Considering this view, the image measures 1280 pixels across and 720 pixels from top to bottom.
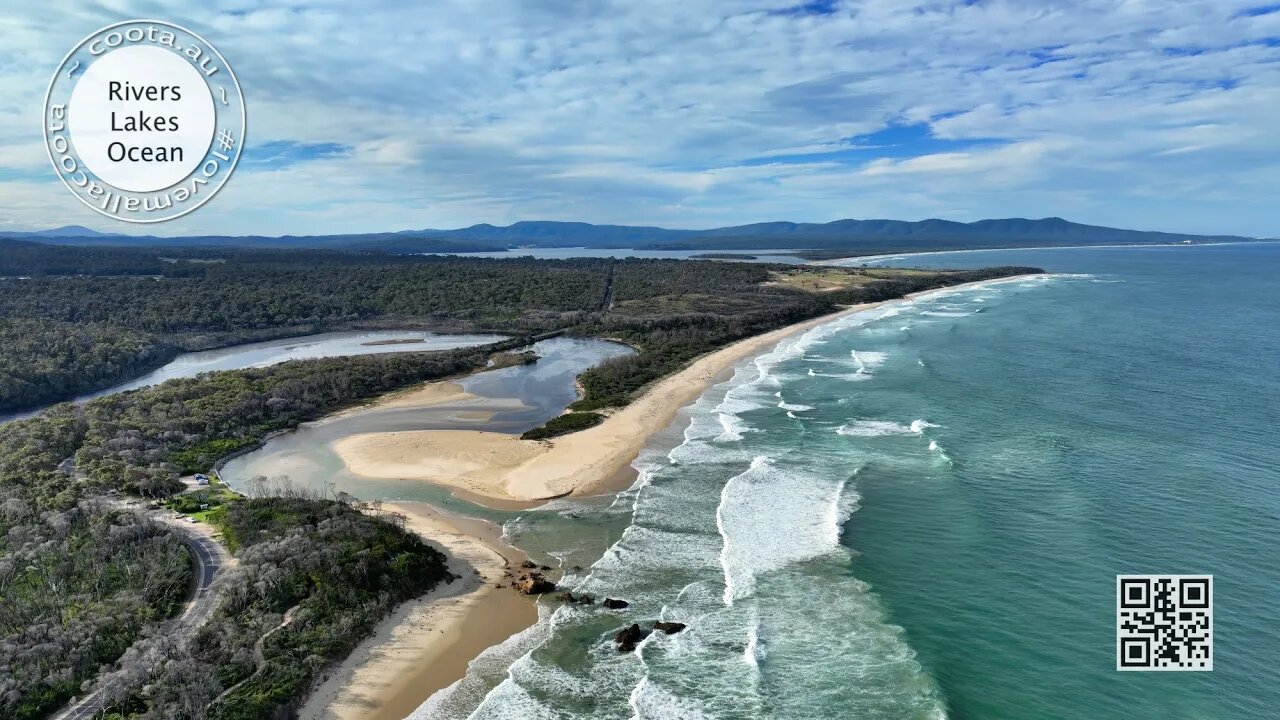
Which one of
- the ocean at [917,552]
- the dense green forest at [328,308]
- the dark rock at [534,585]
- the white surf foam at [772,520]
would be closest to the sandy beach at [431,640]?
the dark rock at [534,585]

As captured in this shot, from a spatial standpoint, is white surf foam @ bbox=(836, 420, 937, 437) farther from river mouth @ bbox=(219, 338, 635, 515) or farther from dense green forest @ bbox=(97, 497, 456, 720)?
dense green forest @ bbox=(97, 497, 456, 720)

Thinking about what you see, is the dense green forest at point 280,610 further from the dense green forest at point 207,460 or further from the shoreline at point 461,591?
the shoreline at point 461,591

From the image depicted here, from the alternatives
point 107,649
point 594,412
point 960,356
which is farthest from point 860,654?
point 960,356

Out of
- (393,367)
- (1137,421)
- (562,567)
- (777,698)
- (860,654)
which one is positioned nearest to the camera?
(777,698)

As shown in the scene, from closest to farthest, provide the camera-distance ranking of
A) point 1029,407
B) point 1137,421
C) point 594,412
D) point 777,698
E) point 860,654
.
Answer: point 777,698 < point 860,654 < point 1137,421 < point 1029,407 < point 594,412

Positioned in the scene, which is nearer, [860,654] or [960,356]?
[860,654]

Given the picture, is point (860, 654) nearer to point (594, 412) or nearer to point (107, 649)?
point (107, 649)

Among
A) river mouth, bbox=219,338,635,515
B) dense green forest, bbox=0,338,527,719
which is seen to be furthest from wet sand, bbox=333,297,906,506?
dense green forest, bbox=0,338,527,719
